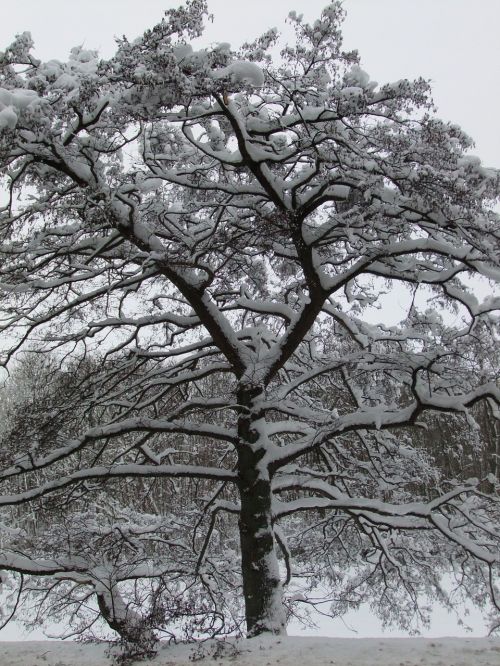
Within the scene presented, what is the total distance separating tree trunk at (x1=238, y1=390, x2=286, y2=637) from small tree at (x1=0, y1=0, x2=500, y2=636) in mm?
21

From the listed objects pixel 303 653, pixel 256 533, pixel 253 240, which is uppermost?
pixel 253 240

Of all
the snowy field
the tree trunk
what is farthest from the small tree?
the snowy field

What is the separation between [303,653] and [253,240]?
4.47 metres

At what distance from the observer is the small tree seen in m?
5.48

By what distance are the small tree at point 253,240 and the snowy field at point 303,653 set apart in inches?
46.0

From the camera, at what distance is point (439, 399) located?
6.87 m

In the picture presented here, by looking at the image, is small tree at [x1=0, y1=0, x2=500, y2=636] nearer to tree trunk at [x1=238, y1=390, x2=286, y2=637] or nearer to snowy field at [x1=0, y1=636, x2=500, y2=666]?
tree trunk at [x1=238, y1=390, x2=286, y2=637]

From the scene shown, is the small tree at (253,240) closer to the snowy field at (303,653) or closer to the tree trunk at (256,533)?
the tree trunk at (256,533)

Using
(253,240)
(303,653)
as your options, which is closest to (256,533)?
(303,653)

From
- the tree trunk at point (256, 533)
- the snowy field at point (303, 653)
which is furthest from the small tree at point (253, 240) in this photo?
the snowy field at point (303, 653)

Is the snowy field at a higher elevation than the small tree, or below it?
below

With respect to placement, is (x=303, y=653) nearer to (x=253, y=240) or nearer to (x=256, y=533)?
(x=256, y=533)

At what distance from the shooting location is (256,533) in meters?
7.40

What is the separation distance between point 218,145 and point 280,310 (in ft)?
7.46
